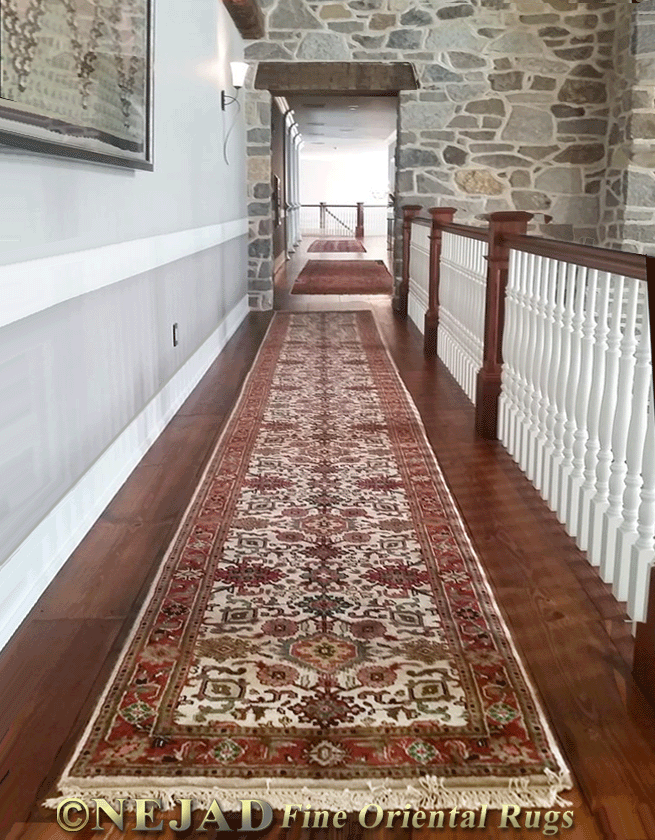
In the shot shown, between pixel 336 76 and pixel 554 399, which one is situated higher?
pixel 336 76

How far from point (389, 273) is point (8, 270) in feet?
34.7

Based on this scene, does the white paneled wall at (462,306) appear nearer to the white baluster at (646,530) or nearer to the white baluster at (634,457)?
the white baluster at (634,457)

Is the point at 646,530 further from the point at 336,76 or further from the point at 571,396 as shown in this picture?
the point at 336,76

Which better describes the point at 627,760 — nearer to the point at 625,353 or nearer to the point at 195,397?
the point at 625,353

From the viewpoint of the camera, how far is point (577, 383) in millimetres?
2668

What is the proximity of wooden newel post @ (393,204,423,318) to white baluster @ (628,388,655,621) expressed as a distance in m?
6.05

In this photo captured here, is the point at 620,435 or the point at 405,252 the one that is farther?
the point at 405,252

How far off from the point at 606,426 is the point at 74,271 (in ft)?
5.54

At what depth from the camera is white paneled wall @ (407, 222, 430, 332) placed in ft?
21.8

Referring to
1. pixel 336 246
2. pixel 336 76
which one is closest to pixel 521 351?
pixel 336 76

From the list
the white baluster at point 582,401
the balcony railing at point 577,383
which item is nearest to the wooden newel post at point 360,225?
the balcony railing at point 577,383

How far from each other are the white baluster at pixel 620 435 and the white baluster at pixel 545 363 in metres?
0.64

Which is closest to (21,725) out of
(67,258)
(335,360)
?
(67,258)

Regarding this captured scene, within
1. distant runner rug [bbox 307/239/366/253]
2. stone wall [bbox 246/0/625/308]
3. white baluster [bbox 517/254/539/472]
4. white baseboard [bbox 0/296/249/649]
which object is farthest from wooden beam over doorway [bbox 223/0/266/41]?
distant runner rug [bbox 307/239/366/253]
